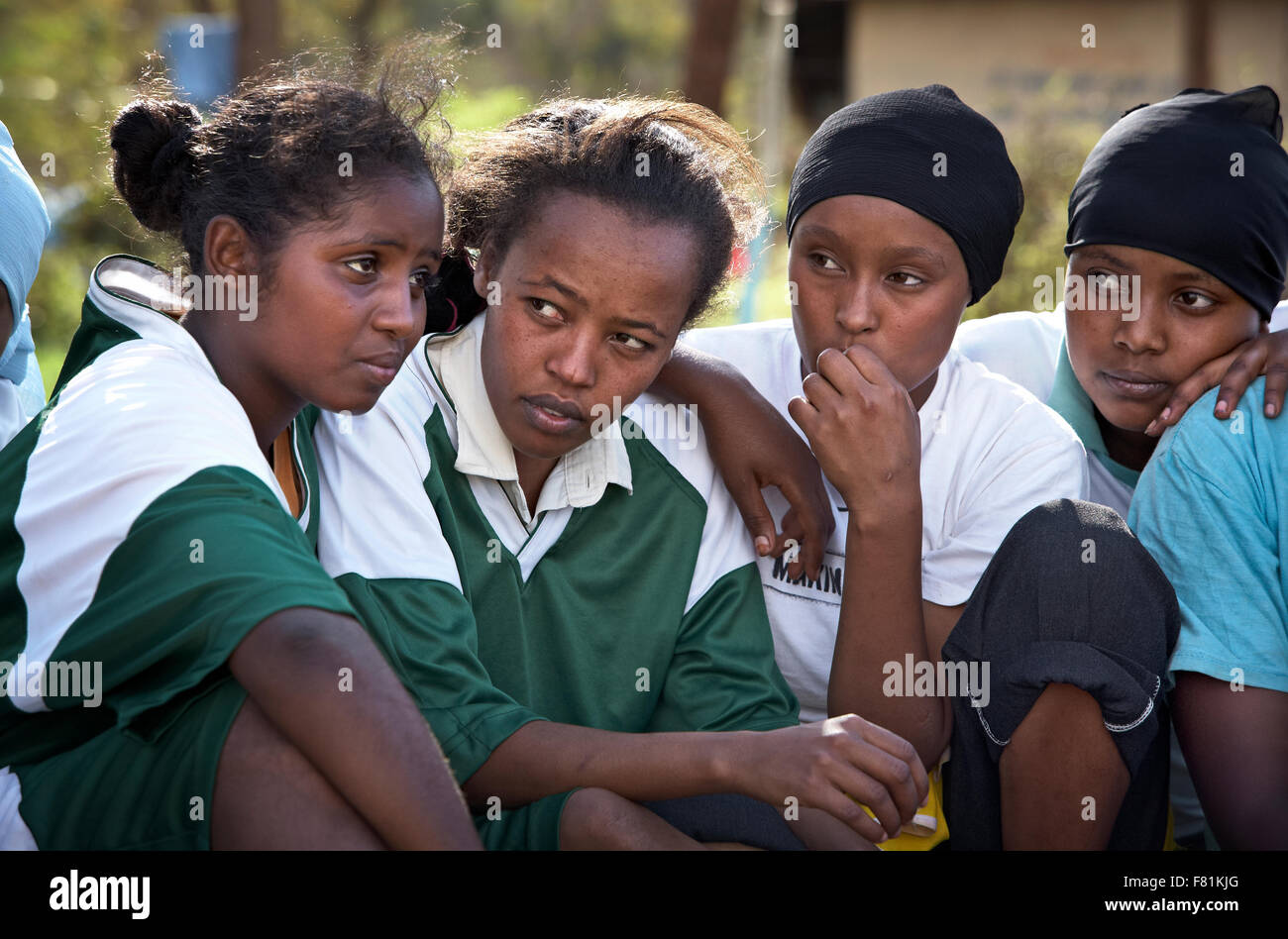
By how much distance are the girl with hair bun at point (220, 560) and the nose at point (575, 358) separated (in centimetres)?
29

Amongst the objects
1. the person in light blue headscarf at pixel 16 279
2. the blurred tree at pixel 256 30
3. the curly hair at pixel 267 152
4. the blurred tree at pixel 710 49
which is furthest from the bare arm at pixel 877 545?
the blurred tree at pixel 256 30

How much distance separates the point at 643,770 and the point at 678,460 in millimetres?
846

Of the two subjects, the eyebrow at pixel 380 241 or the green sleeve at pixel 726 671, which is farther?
the green sleeve at pixel 726 671

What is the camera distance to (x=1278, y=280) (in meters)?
3.03

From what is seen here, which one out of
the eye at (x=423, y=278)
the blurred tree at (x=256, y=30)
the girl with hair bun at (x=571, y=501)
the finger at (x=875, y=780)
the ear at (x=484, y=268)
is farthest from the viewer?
the blurred tree at (x=256, y=30)

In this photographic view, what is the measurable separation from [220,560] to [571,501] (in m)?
0.95

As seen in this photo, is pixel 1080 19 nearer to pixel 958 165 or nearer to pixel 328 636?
pixel 958 165

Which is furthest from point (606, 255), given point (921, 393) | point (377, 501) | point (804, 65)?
point (804, 65)

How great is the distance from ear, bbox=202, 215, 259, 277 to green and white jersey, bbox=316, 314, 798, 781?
339 millimetres

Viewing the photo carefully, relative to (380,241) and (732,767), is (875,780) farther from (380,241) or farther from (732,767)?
(380,241)

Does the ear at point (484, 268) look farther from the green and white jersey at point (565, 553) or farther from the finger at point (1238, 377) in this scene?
the finger at point (1238, 377)

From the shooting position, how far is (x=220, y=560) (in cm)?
186

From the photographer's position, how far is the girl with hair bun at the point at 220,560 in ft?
5.99

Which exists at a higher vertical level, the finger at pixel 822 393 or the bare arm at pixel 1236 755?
the finger at pixel 822 393
